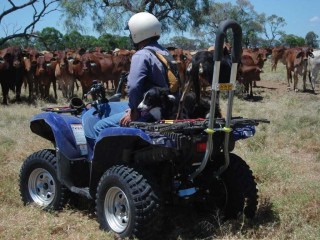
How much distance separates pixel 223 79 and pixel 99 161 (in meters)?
1.92

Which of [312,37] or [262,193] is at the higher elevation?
[312,37]

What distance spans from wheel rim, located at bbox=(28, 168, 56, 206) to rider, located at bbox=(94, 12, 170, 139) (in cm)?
117

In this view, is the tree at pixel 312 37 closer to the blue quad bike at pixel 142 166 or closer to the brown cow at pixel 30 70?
the brown cow at pixel 30 70

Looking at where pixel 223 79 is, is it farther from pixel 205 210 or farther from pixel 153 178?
pixel 153 178

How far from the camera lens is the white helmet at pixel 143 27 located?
14.6 feet

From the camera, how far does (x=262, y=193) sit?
5.73 m

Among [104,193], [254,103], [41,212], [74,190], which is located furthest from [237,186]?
[254,103]

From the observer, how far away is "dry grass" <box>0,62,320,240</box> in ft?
14.8

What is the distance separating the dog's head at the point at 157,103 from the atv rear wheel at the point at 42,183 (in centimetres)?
140

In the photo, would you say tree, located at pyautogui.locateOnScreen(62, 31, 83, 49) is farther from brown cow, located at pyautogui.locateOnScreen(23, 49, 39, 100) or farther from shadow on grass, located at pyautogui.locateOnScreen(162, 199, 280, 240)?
shadow on grass, located at pyautogui.locateOnScreen(162, 199, 280, 240)

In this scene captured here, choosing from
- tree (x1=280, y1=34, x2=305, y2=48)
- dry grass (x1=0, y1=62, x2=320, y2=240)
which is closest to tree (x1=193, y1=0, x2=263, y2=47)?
tree (x1=280, y1=34, x2=305, y2=48)

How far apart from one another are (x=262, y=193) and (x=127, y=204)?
2.15 metres

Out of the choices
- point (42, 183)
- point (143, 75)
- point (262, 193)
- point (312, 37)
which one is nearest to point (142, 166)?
point (143, 75)

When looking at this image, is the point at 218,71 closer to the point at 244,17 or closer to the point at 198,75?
the point at 198,75
